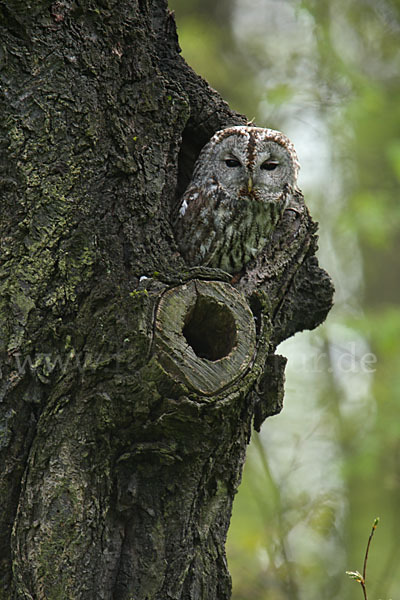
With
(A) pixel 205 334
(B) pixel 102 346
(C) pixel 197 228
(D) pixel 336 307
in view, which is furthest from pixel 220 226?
(D) pixel 336 307

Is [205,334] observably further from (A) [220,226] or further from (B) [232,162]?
(B) [232,162]

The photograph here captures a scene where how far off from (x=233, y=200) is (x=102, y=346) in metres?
1.33

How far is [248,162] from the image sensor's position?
2965mm

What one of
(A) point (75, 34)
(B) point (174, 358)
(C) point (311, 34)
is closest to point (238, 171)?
(A) point (75, 34)

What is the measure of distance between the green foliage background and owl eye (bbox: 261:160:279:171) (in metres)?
2.60

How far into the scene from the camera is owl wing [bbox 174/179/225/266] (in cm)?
277

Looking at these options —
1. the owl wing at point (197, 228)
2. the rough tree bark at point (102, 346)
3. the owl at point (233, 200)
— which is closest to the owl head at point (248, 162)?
the owl at point (233, 200)

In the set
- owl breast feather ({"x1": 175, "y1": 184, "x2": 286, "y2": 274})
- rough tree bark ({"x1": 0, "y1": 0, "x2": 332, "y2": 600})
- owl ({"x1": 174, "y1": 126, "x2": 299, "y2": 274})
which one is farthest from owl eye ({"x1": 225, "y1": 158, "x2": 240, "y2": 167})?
rough tree bark ({"x1": 0, "y1": 0, "x2": 332, "y2": 600})

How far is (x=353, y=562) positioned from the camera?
5.99 m

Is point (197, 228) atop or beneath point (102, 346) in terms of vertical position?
atop

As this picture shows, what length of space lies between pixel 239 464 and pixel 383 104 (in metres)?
4.95

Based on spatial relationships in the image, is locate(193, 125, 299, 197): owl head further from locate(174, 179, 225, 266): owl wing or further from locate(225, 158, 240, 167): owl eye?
locate(174, 179, 225, 266): owl wing

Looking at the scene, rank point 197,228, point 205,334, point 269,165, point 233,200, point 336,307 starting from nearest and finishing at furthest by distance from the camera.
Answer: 1. point 205,334
2. point 197,228
3. point 233,200
4. point 269,165
5. point 336,307

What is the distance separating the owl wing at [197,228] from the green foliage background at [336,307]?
8.57 feet
